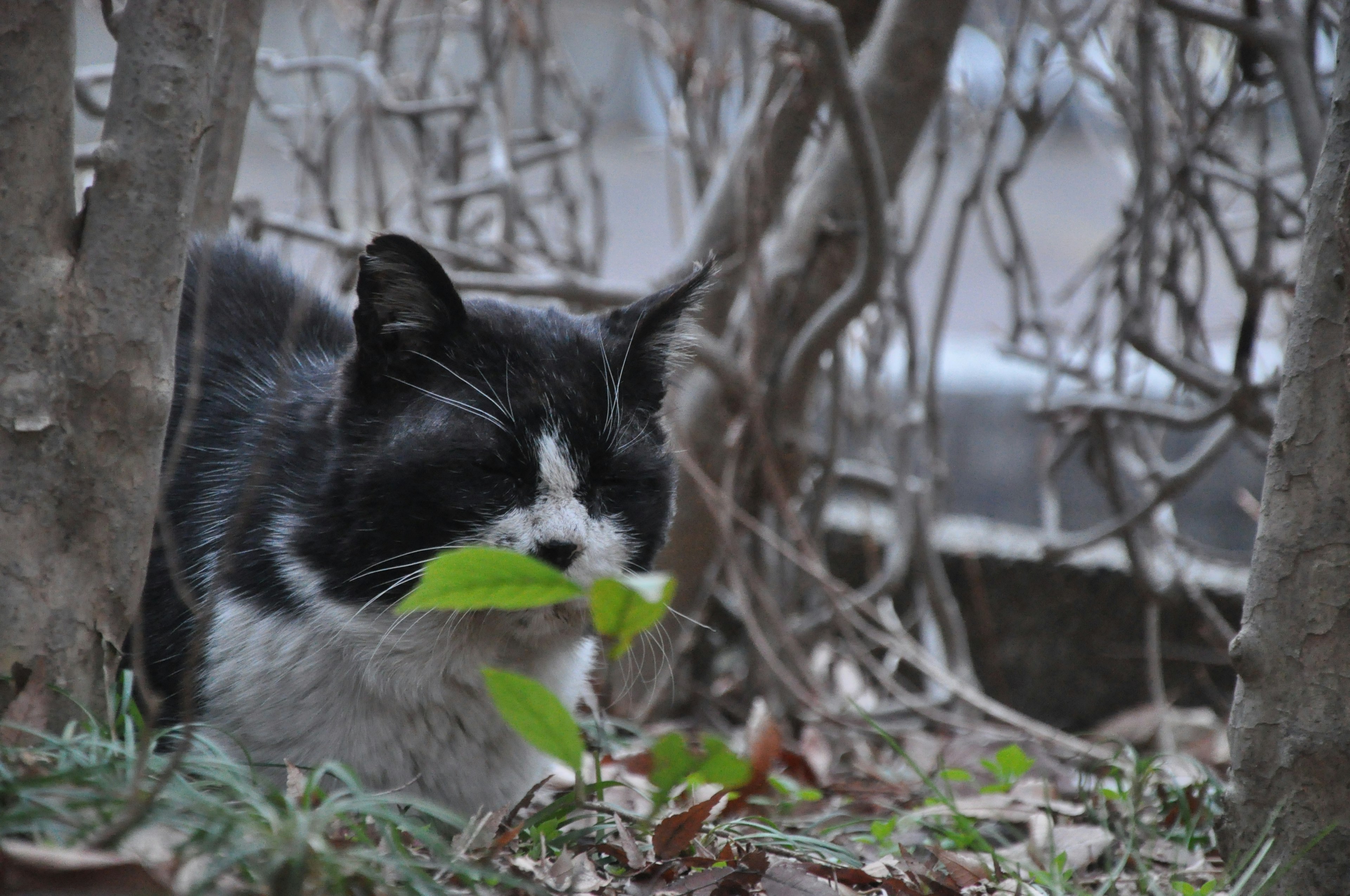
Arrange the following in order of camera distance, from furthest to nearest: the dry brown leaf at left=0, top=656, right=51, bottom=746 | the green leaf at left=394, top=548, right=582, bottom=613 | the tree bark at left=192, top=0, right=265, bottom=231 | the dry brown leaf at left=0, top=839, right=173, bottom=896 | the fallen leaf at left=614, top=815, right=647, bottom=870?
the tree bark at left=192, top=0, right=265, bottom=231 → the fallen leaf at left=614, top=815, right=647, bottom=870 → the dry brown leaf at left=0, top=656, right=51, bottom=746 → the green leaf at left=394, top=548, right=582, bottom=613 → the dry brown leaf at left=0, top=839, right=173, bottom=896

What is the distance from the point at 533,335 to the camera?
1.76 meters

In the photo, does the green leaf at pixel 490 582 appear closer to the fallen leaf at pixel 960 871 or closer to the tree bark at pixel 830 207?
the fallen leaf at pixel 960 871

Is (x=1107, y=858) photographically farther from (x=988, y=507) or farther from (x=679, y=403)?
(x=988, y=507)

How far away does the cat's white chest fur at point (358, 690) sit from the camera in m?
1.65

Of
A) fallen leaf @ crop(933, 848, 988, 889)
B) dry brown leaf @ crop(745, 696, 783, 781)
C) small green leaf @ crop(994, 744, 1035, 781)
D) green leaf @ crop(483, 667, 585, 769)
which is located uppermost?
green leaf @ crop(483, 667, 585, 769)

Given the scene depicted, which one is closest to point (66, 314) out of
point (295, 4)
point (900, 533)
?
point (900, 533)

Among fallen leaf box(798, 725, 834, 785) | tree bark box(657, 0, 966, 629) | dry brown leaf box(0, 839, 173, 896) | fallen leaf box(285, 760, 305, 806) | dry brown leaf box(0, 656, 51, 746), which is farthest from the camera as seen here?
fallen leaf box(798, 725, 834, 785)

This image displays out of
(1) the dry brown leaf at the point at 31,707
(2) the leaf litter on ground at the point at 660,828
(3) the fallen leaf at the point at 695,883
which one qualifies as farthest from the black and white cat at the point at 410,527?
(3) the fallen leaf at the point at 695,883

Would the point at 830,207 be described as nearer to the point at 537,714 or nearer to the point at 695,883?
the point at 695,883

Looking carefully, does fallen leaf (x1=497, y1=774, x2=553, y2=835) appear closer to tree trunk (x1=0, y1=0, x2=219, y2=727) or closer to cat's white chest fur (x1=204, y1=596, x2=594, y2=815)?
cat's white chest fur (x1=204, y1=596, x2=594, y2=815)

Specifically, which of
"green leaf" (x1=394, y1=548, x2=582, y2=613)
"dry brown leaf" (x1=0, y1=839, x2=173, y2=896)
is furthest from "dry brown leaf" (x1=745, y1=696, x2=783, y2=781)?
"dry brown leaf" (x1=0, y1=839, x2=173, y2=896)

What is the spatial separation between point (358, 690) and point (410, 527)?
27 centimetres

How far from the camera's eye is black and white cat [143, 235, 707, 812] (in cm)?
161

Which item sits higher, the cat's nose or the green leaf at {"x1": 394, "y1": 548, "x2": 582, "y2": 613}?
the green leaf at {"x1": 394, "y1": 548, "x2": 582, "y2": 613}
